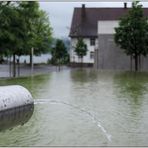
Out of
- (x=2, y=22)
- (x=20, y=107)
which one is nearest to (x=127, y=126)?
(x=20, y=107)

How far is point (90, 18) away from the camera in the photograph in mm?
94188

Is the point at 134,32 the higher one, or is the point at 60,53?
the point at 134,32

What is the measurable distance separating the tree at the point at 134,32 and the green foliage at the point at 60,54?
3659 cm

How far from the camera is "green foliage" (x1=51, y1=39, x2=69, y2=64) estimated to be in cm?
8956

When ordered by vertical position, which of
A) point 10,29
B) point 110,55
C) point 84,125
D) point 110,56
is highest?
point 10,29

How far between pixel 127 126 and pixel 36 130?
78.3 inches

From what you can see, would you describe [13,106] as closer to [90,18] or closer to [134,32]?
[134,32]

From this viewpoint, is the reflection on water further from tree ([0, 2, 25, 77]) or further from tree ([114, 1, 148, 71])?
tree ([114, 1, 148, 71])

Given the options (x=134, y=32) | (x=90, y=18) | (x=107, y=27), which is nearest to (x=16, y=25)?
(x=134, y=32)

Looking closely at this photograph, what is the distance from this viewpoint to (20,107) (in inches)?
138

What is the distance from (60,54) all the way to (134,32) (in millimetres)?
40458

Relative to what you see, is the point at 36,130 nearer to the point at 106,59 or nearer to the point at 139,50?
the point at 139,50

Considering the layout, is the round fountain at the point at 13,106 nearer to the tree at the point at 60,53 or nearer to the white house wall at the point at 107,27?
the white house wall at the point at 107,27

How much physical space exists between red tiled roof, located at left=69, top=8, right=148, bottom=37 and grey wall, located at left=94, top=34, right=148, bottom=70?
3043 cm
